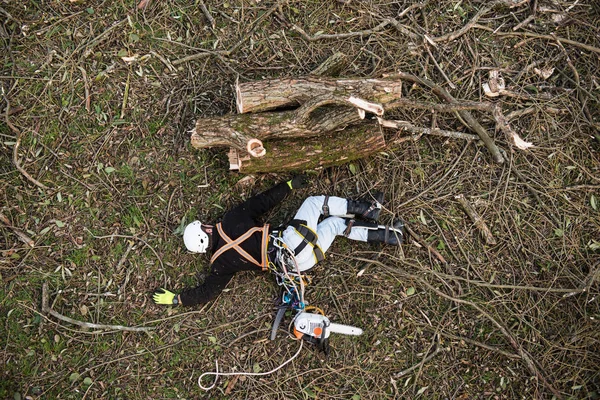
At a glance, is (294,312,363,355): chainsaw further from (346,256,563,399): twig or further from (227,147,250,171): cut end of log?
(227,147,250,171): cut end of log

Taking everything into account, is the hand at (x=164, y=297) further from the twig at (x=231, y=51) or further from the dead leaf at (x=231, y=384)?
the twig at (x=231, y=51)

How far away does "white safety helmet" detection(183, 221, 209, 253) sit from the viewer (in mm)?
4441

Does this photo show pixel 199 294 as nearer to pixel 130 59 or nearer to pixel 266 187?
pixel 266 187

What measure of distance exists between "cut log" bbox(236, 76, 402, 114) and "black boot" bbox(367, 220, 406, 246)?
4.57 feet

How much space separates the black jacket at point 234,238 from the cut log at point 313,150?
0.34 m

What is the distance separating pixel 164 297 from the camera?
468 centimetres

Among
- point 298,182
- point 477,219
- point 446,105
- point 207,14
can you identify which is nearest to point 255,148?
point 298,182

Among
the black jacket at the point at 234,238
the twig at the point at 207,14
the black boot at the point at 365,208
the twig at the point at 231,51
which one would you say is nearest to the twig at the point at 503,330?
the black boot at the point at 365,208

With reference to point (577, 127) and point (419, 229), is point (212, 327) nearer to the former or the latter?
point (419, 229)

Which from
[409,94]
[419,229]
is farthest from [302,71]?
[419,229]

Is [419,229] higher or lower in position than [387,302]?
higher

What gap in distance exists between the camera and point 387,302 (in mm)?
4734

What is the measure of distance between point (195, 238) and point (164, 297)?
2.74 feet

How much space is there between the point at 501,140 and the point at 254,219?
9.68 ft
